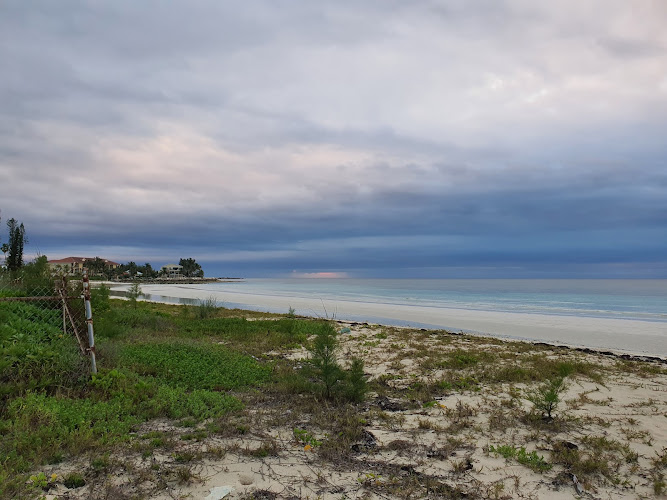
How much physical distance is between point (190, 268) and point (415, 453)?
198 m

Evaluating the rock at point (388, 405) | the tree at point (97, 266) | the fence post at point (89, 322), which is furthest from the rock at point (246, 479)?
the tree at point (97, 266)

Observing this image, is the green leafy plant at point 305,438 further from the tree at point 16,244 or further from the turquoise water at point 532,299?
the tree at point 16,244

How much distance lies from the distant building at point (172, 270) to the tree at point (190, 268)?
2130mm

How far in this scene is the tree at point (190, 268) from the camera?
190 m

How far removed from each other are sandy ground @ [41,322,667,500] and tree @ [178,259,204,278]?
194m

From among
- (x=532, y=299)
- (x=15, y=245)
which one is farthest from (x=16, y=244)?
(x=532, y=299)

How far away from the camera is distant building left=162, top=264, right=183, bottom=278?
620ft

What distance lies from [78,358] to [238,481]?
5084mm

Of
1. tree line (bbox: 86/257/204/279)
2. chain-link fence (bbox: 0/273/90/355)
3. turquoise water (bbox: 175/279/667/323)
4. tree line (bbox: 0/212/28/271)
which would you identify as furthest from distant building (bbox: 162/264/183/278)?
chain-link fence (bbox: 0/273/90/355)

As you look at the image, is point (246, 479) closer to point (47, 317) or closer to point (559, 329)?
point (47, 317)

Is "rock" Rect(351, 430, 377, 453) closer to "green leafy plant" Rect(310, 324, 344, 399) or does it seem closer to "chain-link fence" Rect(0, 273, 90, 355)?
"green leafy plant" Rect(310, 324, 344, 399)

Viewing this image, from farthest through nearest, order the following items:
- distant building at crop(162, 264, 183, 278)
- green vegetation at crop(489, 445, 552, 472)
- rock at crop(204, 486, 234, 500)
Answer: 1. distant building at crop(162, 264, 183, 278)
2. green vegetation at crop(489, 445, 552, 472)
3. rock at crop(204, 486, 234, 500)

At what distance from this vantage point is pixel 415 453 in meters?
5.59

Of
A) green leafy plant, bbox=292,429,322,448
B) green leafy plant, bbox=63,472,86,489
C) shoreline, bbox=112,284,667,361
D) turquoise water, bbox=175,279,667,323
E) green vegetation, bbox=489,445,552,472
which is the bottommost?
green leafy plant, bbox=63,472,86,489
